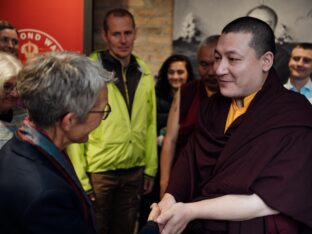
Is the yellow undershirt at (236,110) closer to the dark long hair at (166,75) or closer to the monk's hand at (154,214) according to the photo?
the monk's hand at (154,214)

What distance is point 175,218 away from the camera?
4.25 feet

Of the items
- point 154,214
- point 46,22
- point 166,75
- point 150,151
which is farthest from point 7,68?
point 166,75

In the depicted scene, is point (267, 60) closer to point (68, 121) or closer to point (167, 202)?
point (167, 202)

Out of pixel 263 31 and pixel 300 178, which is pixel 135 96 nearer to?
pixel 263 31

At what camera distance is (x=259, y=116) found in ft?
4.32

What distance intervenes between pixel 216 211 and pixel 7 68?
1105mm

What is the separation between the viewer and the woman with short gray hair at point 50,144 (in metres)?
0.94

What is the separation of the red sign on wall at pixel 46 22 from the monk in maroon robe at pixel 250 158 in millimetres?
2007

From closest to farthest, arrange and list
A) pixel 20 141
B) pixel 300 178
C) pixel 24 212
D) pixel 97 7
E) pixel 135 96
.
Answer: pixel 24 212 < pixel 20 141 < pixel 300 178 < pixel 135 96 < pixel 97 7

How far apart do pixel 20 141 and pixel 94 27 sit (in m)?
2.54

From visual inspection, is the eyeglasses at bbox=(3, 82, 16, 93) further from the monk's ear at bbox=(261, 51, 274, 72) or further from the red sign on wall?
the red sign on wall

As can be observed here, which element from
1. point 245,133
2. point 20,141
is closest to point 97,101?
point 20,141

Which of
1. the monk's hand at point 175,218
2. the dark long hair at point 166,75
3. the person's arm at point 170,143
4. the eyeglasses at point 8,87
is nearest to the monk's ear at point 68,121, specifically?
the monk's hand at point 175,218

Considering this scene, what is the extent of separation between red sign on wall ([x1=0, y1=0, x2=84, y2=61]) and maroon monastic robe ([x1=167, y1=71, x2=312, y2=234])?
206 cm
